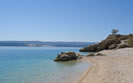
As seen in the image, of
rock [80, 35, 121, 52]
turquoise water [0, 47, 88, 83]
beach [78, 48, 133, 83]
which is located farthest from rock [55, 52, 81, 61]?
rock [80, 35, 121, 52]

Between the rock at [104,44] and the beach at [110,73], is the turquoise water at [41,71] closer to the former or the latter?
the beach at [110,73]

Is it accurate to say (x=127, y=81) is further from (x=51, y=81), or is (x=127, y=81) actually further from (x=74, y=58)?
(x=74, y=58)

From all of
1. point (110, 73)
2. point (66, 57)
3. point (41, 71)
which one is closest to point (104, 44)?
point (66, 57)

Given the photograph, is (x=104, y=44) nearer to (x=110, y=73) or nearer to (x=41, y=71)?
(x=41, y=71)

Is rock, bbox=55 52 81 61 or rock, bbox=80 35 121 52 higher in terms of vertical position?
rock, bbox=80 35 121 52

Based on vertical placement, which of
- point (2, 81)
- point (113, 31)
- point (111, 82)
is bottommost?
point (2, 81)

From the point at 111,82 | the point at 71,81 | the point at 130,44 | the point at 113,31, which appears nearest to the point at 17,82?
the point at 71,81

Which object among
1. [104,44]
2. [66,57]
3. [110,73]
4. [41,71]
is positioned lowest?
[41,71]

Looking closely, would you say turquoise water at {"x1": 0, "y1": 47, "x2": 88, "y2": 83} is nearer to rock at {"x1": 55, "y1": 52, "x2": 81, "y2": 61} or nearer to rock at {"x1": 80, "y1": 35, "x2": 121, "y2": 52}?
rock at {"x1": 55, "y1": 52, "x2": 81, "y2": 61}

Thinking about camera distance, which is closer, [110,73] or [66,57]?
[110,73]

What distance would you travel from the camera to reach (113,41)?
5147 centimetres

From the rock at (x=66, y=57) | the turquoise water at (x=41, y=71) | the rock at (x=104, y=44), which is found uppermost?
the rock at (x=104, y=44)

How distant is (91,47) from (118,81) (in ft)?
161

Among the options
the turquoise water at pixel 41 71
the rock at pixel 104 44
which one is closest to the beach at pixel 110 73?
the turquoise water at pixel 41 71
